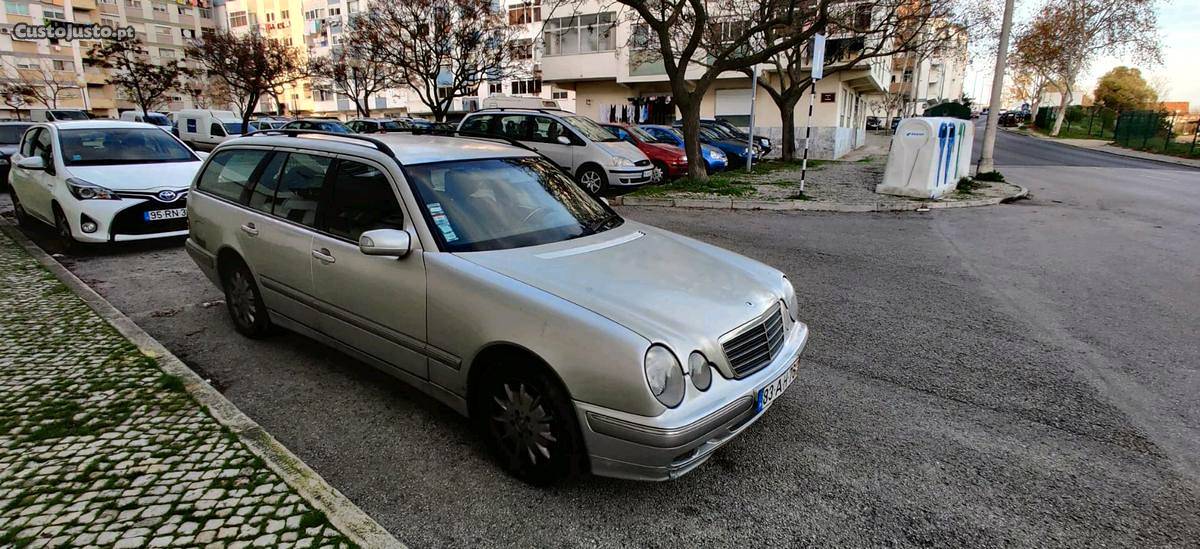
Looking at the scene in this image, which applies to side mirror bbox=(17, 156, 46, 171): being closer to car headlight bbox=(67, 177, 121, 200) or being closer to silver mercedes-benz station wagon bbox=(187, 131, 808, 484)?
car headlight bbox=(67, 177, 121, 200)

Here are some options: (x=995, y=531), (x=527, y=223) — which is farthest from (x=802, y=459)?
(x=527, y=223)

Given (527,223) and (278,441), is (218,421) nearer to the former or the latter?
(278,441)

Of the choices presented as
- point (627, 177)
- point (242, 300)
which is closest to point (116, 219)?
point (242, 300)

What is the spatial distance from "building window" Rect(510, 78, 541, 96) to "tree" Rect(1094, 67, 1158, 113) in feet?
173

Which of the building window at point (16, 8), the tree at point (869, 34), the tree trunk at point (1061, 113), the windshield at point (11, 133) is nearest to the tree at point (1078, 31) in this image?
the tree trunk at point (1061, 113)

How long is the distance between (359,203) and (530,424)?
70.7 inches

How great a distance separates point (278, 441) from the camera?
3.25 meters

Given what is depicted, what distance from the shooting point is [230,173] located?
4.96m

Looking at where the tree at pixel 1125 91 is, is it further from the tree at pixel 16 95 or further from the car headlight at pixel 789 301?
the tree at pixel 16 95

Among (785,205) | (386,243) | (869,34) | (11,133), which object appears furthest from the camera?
(869,34)

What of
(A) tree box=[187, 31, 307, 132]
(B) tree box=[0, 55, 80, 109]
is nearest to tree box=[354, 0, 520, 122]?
(A) tree box=[187, 31, 307, 132]

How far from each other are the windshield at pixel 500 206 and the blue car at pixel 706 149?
45.2 ft

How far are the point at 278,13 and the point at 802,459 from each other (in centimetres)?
9382

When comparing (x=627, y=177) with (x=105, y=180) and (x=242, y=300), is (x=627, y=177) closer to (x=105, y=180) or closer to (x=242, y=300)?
(x=105, y=180)
